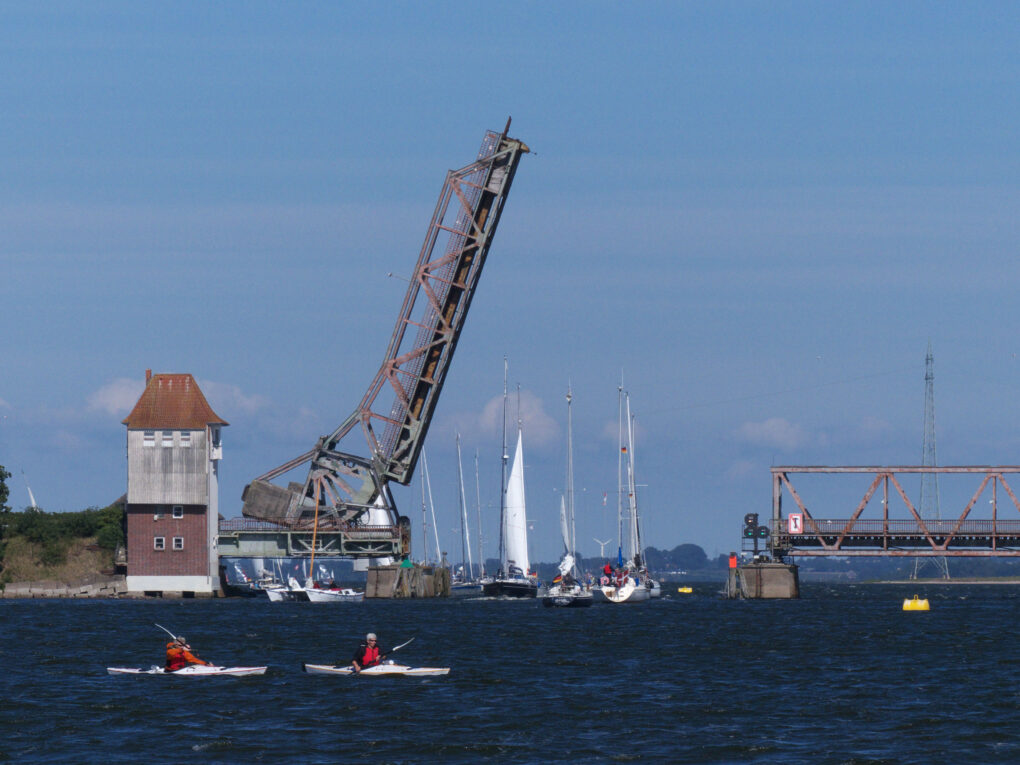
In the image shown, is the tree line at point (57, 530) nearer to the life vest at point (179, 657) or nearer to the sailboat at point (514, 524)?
the sailboat at point (514, 524)

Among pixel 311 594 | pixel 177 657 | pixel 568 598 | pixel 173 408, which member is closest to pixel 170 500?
pixel 173 408

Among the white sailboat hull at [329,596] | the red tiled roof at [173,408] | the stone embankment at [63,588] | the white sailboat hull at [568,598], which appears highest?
the red tiled roof at [173,408]

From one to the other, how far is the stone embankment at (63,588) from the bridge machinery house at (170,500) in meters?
4.82

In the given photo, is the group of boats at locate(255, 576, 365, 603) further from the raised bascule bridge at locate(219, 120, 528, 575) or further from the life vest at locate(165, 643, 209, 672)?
the life vest at locate(165, 643, 209, 672)

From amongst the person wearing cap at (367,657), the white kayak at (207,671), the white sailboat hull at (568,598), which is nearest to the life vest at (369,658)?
the person wearing cap at (367,657)

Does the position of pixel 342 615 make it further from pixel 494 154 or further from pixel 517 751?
pixel 517 751

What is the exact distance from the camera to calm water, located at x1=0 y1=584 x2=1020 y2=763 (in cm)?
2991

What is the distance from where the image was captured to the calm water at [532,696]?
29.9m

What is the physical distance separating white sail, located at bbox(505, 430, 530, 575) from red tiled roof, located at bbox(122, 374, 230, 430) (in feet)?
70.6

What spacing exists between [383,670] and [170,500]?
46.5m

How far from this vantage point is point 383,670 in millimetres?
40656

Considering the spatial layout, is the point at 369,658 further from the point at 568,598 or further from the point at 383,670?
the point at 568,598

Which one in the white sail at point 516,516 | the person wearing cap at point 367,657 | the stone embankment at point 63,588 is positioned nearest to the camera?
the person wearing cap at point 367,657

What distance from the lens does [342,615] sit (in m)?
72.2
